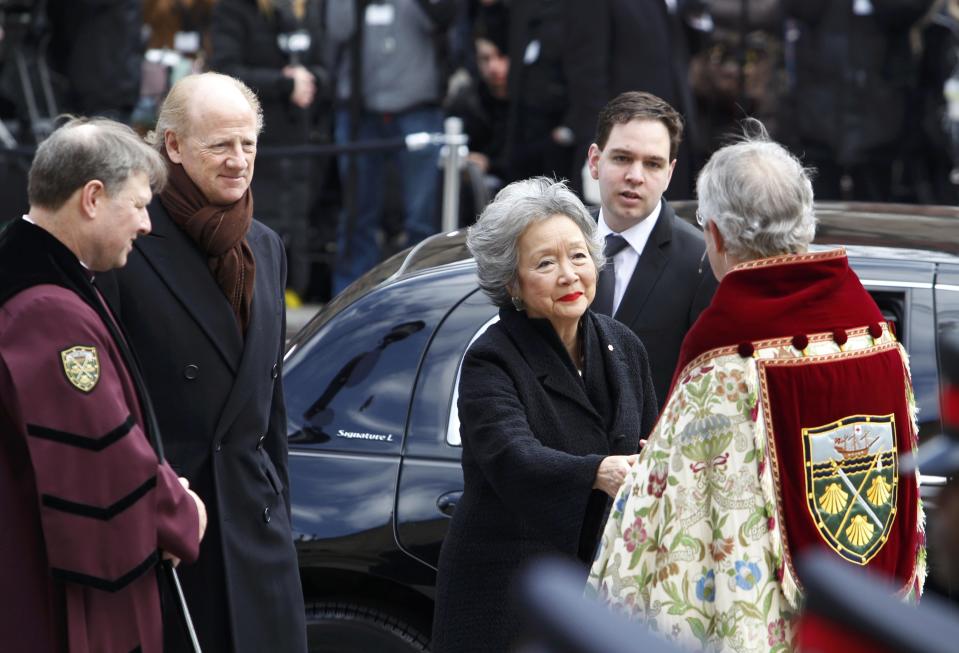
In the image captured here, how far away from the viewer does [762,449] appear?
2975 mm

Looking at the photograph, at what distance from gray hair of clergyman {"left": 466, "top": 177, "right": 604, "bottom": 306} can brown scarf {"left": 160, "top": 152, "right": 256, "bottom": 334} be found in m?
Answer: 0.57

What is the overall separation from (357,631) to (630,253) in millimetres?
1265

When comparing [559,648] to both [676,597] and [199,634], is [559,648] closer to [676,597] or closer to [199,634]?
[676,597]

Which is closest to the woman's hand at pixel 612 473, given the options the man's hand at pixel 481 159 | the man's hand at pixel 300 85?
the man's hand at pixel 300 85

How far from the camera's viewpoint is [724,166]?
124 inches

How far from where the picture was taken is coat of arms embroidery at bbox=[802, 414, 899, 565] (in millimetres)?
3021

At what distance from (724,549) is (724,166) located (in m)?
0.74

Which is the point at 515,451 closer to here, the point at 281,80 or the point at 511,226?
the point at 511,226

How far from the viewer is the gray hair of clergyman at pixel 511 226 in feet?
11.9

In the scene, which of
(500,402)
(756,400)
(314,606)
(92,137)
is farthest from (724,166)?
(314,606)

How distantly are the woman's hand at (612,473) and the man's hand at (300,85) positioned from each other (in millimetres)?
6351

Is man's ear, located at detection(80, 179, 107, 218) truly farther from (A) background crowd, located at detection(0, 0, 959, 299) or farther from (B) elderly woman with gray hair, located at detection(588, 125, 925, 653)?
(A) background crowd, located at detection(0, 0, 959, 299)

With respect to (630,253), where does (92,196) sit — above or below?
above

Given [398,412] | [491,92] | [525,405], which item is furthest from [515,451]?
[491,92]
